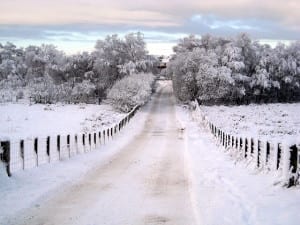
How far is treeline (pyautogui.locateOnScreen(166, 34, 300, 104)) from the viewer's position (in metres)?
95.4

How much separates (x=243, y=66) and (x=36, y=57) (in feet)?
184

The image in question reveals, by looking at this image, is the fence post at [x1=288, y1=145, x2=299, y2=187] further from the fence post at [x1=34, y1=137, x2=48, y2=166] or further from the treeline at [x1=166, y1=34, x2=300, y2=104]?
the treeline at [x1=166, y1=34, x2=300, y2=104]

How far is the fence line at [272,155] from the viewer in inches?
526

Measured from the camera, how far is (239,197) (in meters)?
13.4

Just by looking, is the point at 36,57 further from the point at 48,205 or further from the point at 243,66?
the point at 48,205

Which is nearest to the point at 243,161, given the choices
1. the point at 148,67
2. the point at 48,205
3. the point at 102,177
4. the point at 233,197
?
the point at 102,177

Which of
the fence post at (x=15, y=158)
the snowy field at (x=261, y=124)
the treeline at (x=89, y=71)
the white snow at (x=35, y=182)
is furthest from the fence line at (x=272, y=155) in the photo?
the treeline at (x=89, y=71)

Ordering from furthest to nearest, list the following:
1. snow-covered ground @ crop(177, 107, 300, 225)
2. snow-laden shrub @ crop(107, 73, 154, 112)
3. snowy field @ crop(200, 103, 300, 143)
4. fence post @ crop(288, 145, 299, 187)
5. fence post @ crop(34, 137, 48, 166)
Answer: snow-laden shrub @ crop(107, 73, 154, 112) < snowy field @ crop(200, 103, 300, 143) < fence post @ crop(34, 137, 48, 166) < fence post @ crop(288, 145, 299, 187) < snow-covered ground @ crop(177, 107, 300, 225)

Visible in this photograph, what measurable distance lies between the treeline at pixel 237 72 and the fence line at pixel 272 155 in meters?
69.7

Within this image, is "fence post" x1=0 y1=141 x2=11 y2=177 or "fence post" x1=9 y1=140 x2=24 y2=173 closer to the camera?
"fence post" x1=0 y1=141 x2=11 y2=177

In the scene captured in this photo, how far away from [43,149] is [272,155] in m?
15.4

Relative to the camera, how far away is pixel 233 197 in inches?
527

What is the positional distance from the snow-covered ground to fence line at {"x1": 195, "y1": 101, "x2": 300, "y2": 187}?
0.95 ft

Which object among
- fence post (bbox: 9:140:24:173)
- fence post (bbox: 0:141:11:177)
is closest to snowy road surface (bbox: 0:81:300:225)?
fence post (bbox: 0:141:11:177)
